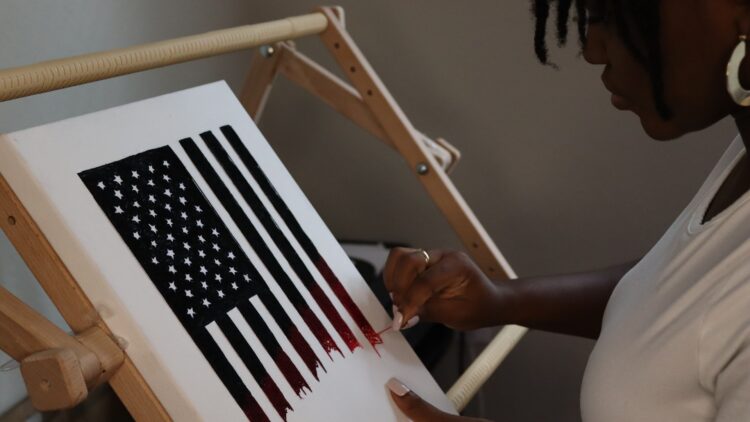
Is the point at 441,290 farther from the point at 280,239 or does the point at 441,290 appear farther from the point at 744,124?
the point at 744,124

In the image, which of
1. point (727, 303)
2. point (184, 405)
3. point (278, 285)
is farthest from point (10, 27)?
point (727, 303)

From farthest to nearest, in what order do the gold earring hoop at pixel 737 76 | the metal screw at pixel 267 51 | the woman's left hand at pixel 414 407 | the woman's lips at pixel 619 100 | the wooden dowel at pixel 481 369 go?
the metal screw at pixel 267 51
the wooden dowel at pixel 481 369
the woman's left hand at pixel 414 407
the woman's lips at pixel 619 100
the gold earring hoop at pixel 737 76

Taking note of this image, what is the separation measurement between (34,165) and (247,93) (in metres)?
0.63

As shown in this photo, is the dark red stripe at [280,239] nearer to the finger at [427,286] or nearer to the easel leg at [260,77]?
the finger at [427,286]

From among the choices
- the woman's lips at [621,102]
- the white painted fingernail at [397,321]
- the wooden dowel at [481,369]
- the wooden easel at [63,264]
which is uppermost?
the wooden easel at [63,264]

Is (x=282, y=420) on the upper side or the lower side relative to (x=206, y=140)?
lower

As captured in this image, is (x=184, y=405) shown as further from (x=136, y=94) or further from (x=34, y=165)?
(x=136, y=94)

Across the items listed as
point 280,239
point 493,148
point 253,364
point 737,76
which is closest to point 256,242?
point 280,239

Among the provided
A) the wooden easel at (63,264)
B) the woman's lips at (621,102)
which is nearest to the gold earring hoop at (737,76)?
the woman's lips at (621,102)

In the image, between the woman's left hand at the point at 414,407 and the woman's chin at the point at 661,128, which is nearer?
the woman's chin at the point at 661,128

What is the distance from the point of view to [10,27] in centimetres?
106

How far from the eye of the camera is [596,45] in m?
0.66

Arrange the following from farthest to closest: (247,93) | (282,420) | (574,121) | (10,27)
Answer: (574,121) < (247,93) < (10,27) < (282,420)

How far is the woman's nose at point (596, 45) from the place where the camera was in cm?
65
